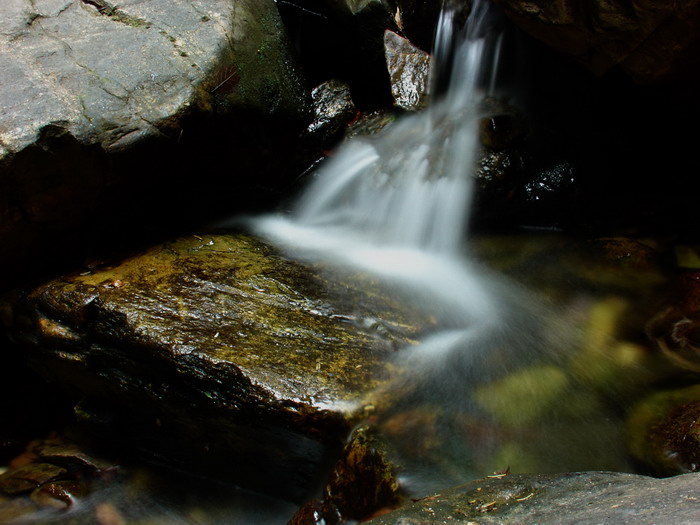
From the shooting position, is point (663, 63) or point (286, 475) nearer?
point (286, 475)

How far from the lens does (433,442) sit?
8.08 ft

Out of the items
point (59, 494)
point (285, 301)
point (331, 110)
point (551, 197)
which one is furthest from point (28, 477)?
point (551, 197)

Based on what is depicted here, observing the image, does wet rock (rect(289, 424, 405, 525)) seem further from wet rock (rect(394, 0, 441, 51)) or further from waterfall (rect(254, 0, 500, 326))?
wet rock (rect(394, 0, 441, 51))

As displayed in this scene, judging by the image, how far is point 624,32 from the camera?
328cm

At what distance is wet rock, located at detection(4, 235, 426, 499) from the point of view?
2.61 meters

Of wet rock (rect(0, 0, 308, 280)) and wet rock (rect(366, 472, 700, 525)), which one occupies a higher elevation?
wet rock (rect(0, 0, 308, 280))

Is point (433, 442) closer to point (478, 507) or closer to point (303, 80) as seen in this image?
point (478, 507)

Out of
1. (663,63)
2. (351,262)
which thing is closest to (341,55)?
(351,262)

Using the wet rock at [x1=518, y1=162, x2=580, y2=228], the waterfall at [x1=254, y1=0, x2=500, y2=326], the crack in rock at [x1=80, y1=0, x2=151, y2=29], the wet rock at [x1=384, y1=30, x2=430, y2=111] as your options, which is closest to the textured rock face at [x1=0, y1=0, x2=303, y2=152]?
the crack in rock at [x1=80, y1=0, x2=151, y2=29]

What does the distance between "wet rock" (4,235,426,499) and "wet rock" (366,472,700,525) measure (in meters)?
0.70

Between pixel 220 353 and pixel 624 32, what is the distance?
128 inches

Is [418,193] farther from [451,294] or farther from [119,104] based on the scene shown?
[119,104]

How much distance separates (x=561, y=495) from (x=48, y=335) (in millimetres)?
3087

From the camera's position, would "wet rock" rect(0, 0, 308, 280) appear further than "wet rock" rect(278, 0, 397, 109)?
No
